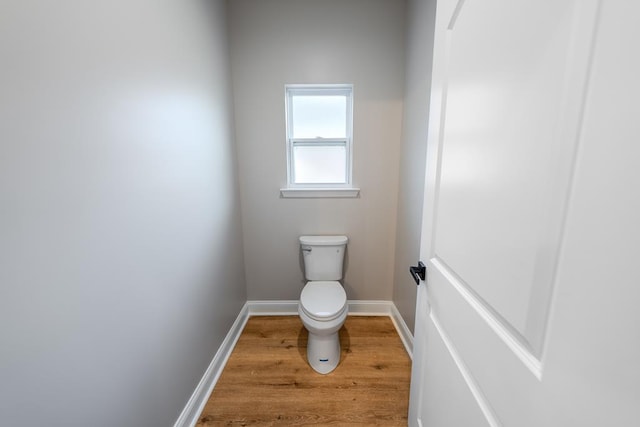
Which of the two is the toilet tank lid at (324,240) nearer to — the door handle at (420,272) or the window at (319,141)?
the window at (319,141)

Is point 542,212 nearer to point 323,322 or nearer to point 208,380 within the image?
point 323,322

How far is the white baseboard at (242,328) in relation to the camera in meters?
1.33

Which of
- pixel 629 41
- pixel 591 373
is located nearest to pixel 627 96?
pixel 629 41

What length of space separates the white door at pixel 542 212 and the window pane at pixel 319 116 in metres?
1.27

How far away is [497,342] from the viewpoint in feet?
1.84

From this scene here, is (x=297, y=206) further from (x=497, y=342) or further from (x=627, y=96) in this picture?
(x=627, y=96)

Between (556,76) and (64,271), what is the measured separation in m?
1.14

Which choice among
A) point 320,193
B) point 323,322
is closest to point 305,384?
point 323,322

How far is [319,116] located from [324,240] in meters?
0.96

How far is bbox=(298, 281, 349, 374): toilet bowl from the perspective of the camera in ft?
5.05

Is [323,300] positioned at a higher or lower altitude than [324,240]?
lower

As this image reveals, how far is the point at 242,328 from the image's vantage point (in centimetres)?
206

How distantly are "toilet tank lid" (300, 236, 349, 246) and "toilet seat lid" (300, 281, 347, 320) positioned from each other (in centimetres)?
29

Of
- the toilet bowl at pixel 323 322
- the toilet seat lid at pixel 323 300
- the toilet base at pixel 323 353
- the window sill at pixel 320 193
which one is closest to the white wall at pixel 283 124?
the window sill at pixel 320 193
